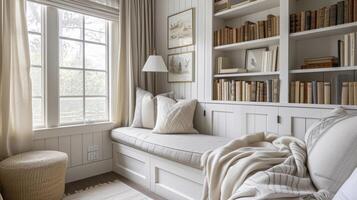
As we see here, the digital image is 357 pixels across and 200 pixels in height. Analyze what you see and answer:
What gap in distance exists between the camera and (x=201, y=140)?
7.02 ft

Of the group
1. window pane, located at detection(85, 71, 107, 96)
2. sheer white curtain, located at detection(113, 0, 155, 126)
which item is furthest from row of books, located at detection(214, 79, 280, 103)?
window pane, located at detection(85, 71, 107, 96)

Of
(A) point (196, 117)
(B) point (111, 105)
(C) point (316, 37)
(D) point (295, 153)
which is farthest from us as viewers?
(B) point (111, 105)

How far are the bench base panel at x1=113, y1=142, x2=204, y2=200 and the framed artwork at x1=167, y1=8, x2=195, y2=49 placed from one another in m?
1.47

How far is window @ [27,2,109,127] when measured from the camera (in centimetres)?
238

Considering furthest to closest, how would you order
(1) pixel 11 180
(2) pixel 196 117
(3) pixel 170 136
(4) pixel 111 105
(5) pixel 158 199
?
1. (4) pixel 111 105
2. (2) pixel 196 117
3. (3) pixel 170 136
4. (5) pixel 158 199
5. (1) pixel 11 180

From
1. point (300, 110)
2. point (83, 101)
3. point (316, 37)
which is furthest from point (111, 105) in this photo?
point (316, 37)

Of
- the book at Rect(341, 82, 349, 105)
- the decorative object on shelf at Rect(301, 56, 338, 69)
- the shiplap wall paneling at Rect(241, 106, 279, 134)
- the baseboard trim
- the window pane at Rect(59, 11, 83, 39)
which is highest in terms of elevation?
the window pane at Rect(59, 11, 83, 39)

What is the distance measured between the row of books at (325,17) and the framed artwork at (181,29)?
119 cm

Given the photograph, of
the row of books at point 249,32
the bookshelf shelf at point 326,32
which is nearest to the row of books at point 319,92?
the bookshelf shelf at point 326,32

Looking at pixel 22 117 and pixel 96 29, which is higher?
pixel 96 29

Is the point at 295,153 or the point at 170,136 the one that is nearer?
the point at 295,153

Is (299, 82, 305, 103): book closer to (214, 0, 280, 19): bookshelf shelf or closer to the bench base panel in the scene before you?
Answer: (214, 0, 280, 19): bookshelf shelf

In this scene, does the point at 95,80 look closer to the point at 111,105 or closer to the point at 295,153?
the point at 111,105

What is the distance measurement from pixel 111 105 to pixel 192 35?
4.51 feet
